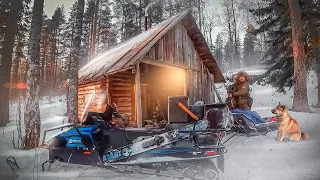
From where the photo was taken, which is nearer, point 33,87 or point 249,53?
point 33,87

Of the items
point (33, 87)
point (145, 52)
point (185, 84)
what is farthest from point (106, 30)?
point (33, 87)

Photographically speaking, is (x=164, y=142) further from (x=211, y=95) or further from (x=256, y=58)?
(x=256, y=58)

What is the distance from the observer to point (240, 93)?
6992 millimetres

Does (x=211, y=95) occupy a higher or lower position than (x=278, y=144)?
higher

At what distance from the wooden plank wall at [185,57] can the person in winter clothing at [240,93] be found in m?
2.90

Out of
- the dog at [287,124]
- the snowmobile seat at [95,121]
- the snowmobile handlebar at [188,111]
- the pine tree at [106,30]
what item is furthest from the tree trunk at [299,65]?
the pine tree at [106,30]

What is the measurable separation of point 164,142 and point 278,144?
2993 mm

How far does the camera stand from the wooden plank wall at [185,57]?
8.47 m

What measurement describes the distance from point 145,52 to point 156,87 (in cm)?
534

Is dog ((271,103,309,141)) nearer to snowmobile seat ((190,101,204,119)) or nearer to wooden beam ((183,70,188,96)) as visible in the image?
snowmobile seat ((190,101,204,119))

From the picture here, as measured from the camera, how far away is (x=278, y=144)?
470cm

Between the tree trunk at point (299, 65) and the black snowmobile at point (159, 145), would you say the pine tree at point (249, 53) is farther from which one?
the black snowmobile at point (159, 145)

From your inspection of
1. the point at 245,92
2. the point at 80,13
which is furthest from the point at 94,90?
the point at 245,92

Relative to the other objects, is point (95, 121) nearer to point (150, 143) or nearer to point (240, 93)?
point (150, 143)
